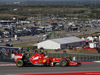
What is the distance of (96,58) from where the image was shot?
20.4 m

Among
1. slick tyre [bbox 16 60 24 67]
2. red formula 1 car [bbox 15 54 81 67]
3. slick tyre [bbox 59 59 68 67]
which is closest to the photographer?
slick tyre [bbox 59 59 68 67]

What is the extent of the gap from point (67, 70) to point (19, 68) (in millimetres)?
3203

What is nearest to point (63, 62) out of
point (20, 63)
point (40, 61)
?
point (40, 61)

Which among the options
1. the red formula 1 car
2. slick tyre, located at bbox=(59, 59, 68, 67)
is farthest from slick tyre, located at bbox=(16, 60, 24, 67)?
slick tyre, located at bbox=(59, 59, 68, 67)

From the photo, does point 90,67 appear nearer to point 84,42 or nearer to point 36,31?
point 84,42

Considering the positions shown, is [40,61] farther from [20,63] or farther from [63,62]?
[63,62]

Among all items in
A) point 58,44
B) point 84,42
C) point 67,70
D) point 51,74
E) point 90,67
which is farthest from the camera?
point 84,42

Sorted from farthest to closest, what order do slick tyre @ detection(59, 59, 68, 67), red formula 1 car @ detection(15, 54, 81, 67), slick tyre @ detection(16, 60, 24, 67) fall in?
slick tyre @ detection(16, 60, 24, 67) → red formula 1 car @ detection(15, 54, 81, 67) → slick tyre @ detection(59, 59, 68, 67)

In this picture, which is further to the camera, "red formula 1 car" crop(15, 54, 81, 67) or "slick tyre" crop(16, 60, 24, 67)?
"slick tyre" crop(16, 60, 24, 67)

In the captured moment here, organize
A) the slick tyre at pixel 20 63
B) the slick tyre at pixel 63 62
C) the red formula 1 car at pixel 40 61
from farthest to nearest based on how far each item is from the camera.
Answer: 1. the slick tyre at pixel 20 63
2. the red formula 1 car at pixel 40 61
3. the slick tyre at pixel 63 62

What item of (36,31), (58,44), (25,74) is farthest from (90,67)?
(36,31)

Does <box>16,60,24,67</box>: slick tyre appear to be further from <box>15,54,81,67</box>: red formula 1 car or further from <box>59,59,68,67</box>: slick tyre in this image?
<box>59,59,68,67</box>: slick tyre

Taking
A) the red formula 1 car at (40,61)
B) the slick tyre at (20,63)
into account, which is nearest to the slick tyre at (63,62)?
the red formula 1 car at (40,61)

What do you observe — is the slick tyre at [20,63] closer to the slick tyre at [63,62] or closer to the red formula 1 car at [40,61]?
the red formula 1 car at [40,61]
